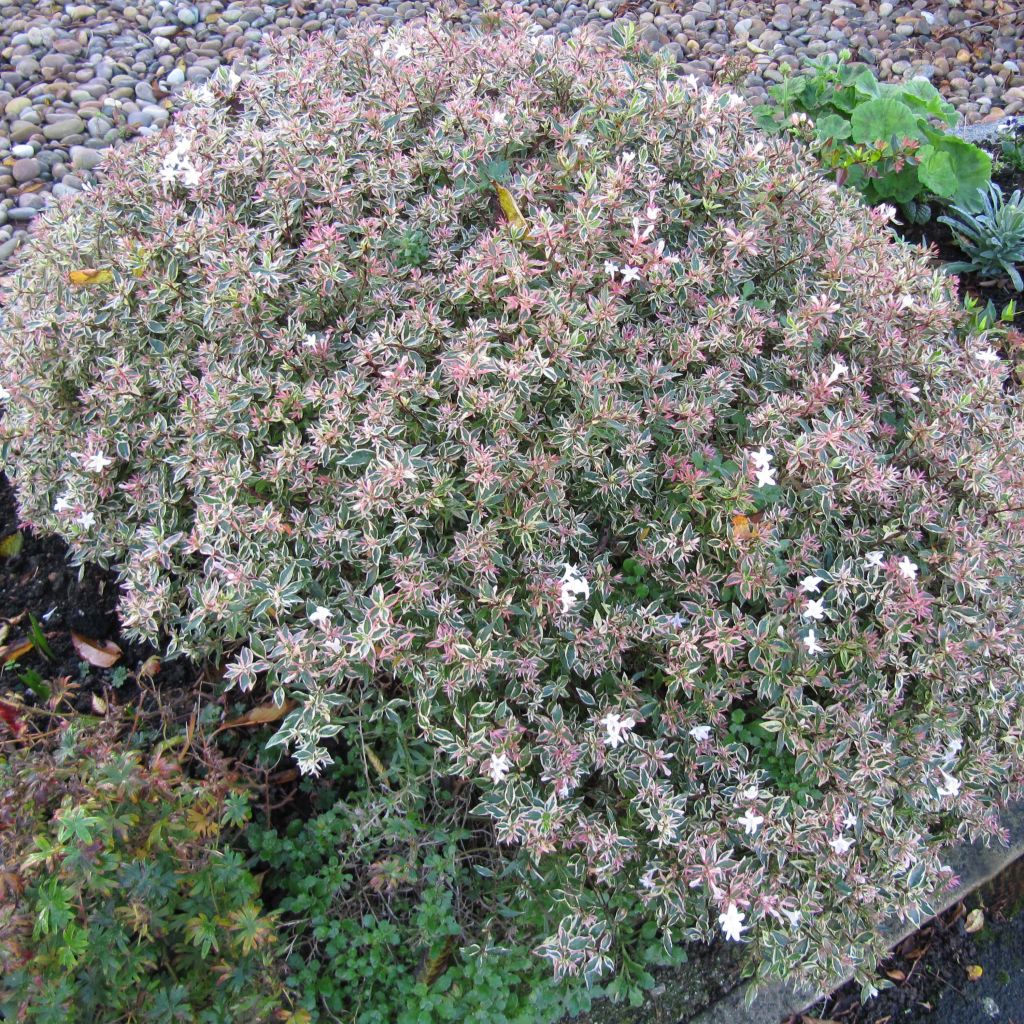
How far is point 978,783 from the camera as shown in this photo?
89.5 inches

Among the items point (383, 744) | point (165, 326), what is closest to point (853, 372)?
point (383, 744)

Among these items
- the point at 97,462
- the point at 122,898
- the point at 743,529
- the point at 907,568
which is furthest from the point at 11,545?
the point at 907,568

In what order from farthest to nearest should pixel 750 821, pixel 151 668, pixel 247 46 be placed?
pixel 247 46 < pixel 151 668 < pixel 750 821

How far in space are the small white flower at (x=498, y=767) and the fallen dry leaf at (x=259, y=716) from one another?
0.62 metres

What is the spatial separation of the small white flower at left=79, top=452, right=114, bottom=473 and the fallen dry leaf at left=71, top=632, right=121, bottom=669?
60cm

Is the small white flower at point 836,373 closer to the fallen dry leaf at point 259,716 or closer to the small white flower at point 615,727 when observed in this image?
the small white flower at point 615,727

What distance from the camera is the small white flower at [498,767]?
187 cm

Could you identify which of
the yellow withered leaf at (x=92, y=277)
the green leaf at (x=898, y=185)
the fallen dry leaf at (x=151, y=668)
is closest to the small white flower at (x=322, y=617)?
the fallen dry leaf at (x=151, y=668)

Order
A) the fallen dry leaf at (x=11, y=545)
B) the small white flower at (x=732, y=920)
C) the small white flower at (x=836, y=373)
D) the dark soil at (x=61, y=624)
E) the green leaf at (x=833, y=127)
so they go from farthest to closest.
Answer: the green leaf at (x=833, y=127)
the fallen dry leaf at (x=11, y=545)
the dark soil at (x=61, y=624)
the small white flower at (x=836, y=373)
the small white flower at (x=732, y=920)

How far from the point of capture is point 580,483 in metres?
2.14

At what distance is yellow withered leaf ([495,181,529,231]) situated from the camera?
7.38ft

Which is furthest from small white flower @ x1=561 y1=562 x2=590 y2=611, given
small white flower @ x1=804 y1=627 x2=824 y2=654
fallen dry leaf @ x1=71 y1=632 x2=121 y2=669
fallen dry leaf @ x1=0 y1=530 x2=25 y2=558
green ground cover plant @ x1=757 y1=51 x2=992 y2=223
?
green ground cover plant @ x1=757 y1=51 x2=992 y2=223

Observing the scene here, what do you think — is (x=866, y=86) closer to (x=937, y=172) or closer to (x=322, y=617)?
(x=937, y=172)

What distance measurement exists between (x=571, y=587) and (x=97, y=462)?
1254mm
